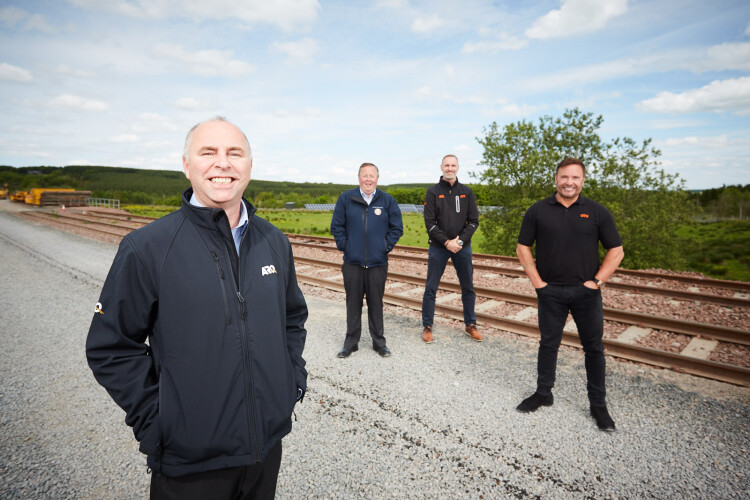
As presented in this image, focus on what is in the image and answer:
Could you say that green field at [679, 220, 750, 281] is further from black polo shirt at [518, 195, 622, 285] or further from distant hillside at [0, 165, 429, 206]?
distant hillside at [0, 165, 429, 206]

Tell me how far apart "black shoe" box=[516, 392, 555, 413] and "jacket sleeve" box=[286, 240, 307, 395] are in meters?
2.85

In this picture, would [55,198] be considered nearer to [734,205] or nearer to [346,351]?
[346,351]

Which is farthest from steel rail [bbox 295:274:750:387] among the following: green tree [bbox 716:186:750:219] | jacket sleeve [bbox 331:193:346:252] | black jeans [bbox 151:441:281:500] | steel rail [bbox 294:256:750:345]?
green tree [bbox 716:186:750:219]

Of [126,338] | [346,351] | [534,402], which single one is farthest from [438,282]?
[126,338]

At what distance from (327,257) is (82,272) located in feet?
22.5

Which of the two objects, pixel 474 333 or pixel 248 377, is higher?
pixel 248 377

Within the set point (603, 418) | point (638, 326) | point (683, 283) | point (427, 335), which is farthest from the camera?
point (683, 283)

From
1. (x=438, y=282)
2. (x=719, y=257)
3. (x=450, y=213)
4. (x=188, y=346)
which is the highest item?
(x=450, y=213)

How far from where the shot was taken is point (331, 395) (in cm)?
439

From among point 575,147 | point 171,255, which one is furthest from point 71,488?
point 575,147

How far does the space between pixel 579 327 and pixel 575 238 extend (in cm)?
91

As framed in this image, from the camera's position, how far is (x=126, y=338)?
5.18 feet

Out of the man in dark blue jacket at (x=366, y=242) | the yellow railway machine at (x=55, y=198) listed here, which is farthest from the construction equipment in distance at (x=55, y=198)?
the man in dark blue jacket at (x=366, y=242)

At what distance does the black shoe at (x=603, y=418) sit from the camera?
3.75 meters
